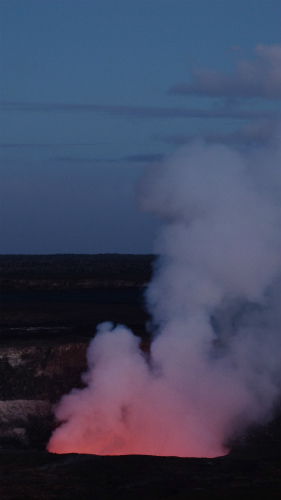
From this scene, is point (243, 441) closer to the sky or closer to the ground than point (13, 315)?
closer to the ground

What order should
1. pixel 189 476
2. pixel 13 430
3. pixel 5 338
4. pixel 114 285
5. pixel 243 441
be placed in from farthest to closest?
pixel 114 285, pixel 5 338, pixel 13 430, pixel 243 441, pixel 189 476

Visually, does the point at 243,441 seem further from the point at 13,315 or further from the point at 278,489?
the point at 13,315

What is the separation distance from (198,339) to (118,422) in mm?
4067

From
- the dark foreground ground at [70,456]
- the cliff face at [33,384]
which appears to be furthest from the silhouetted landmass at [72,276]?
the cliff face at [33,384]

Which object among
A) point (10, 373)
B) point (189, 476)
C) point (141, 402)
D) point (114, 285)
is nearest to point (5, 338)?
point (10, 373)

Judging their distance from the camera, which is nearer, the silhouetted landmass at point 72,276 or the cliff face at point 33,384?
the cliff face at point 33,384

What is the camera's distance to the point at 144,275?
259ft

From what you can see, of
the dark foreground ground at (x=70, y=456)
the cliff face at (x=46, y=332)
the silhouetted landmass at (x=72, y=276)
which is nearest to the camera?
the dark foreground ground at (x=70, y=456)

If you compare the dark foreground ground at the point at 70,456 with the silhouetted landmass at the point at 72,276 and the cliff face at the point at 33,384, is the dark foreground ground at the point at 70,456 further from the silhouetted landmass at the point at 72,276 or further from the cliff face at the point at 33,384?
the silhouetted landmass at the point at 72,276

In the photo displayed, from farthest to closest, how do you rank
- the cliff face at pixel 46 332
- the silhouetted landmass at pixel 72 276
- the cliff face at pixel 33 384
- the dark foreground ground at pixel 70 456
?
the silhouetted landmass at pixel 72 276
the cliff face at pixel 46 332
the cliff face at pixel 33 384
the dark foreground ground at pixel 70 456

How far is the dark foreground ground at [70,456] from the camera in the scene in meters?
16.7

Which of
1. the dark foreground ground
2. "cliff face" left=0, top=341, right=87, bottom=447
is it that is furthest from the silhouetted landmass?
"cliff face" left=0, top=341, right=87, bottom=447

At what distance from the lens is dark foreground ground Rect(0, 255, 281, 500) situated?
16.7 metres

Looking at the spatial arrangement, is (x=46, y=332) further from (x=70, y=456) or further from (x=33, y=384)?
(x=70, y=456)
